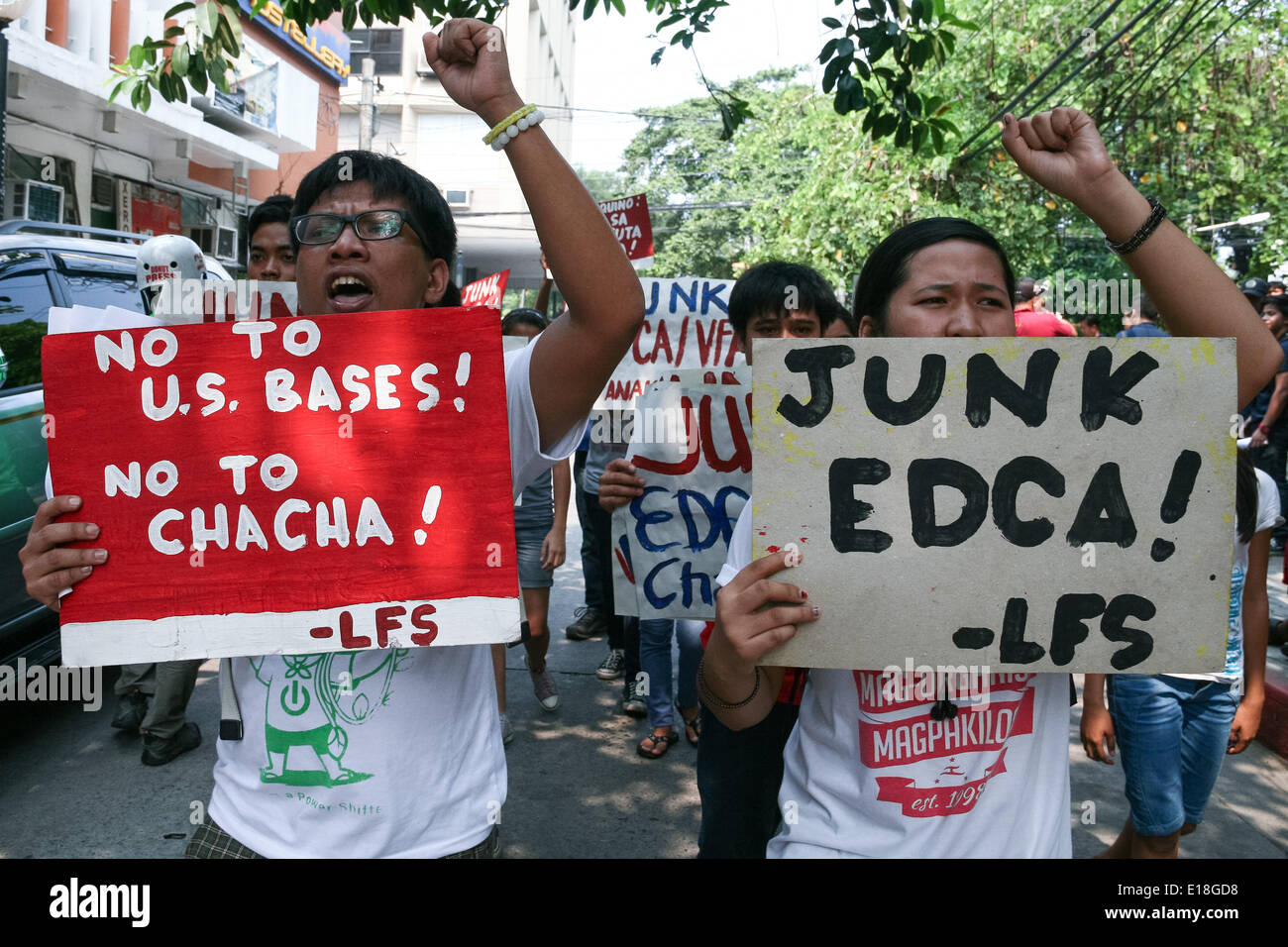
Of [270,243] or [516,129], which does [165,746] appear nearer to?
[270,243]

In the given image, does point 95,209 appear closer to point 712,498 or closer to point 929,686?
point 712,498

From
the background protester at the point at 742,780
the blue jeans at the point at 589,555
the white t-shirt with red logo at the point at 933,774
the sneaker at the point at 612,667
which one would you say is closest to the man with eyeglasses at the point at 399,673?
the white t-shirt with red logo at the point at 933,774

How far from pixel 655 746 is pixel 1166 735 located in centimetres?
231

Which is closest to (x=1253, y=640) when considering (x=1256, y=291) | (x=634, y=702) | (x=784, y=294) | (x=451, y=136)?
(x=784, y=294)

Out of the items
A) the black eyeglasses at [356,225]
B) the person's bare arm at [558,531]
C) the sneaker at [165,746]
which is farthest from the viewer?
the person's bare arm at [558,531]

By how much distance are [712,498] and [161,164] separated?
1392 cm

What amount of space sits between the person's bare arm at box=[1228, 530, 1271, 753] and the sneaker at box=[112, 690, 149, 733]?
4445mm

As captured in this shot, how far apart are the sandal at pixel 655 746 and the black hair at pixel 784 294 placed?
208 centimetres

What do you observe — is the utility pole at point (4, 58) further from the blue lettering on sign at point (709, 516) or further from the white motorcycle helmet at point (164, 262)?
the blue lettering on sign at point (709, 516)

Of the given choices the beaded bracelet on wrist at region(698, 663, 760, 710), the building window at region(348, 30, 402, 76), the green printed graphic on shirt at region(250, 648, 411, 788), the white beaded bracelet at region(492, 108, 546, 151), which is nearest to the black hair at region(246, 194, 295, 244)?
the white beaded bracelet at region(492, 108, 546, 151)

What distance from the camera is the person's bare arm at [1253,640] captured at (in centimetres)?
278

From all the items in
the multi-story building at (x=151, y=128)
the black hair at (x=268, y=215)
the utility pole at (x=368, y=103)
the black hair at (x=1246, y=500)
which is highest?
the utility pole at (x=368, y=103)

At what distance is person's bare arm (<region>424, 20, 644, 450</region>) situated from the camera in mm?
1540

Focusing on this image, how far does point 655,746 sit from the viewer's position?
4461 mm
